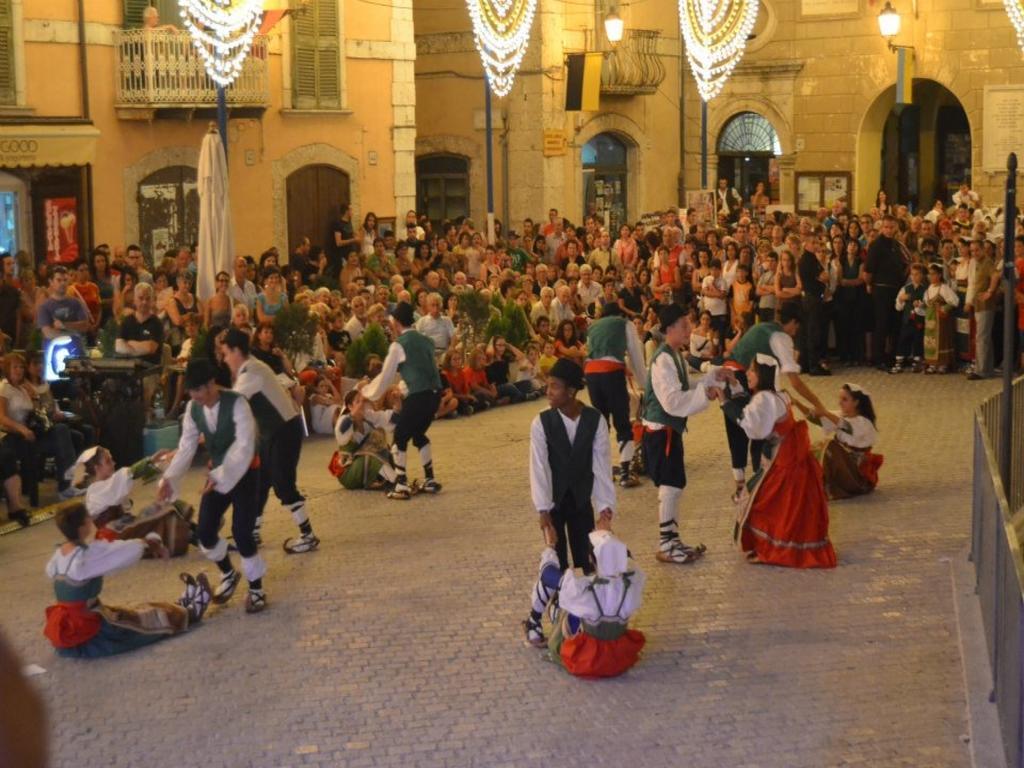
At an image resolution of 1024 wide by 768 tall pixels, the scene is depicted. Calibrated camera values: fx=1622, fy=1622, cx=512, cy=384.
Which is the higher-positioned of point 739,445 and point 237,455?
point 237,455

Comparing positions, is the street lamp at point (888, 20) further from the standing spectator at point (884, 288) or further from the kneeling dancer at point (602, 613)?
the kneeling dancer at point (602, 613)

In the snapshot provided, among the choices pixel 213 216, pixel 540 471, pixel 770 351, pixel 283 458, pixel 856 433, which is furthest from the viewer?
pixel 213 216

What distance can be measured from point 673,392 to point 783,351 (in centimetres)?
109

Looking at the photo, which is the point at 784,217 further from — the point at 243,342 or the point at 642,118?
the point at 243,342

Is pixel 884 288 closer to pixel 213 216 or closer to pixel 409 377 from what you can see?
pixel 213 216

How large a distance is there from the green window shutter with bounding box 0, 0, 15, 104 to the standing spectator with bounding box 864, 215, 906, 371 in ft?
37.1

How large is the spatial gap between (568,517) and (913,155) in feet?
98.5

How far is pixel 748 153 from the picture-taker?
3631cm

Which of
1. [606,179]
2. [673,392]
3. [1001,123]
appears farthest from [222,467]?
[1001,123]

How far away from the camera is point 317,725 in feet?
25.7

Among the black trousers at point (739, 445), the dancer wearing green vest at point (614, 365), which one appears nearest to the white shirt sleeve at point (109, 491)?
the dancer wearing green vest at point (614, 365)

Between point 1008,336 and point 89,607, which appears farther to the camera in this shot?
point 1008,336

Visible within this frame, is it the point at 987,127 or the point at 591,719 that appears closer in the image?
the point at 591,719

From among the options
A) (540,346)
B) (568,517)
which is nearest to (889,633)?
(568,517)
